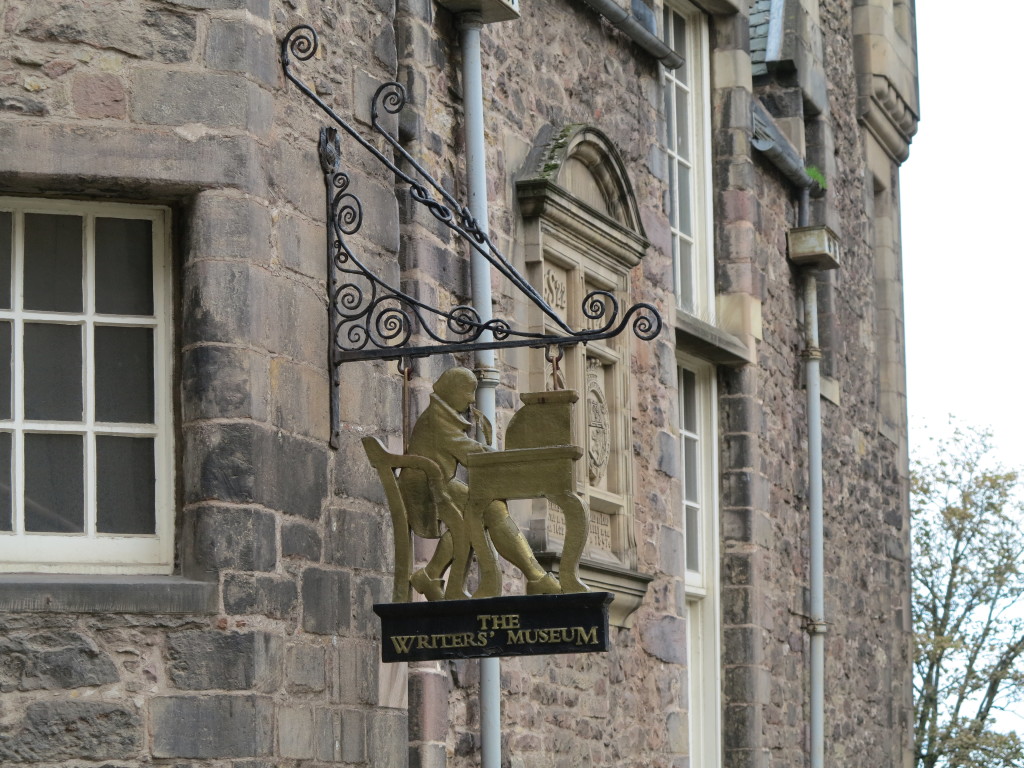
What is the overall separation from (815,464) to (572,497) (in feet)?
25.1

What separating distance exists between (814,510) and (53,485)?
8428 millimetres

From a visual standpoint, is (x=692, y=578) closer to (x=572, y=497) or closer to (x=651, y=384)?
(x=651, y=384)

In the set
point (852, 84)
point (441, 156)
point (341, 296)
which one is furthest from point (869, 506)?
point (341, 296)

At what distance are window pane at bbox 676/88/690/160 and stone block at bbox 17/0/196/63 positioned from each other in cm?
644

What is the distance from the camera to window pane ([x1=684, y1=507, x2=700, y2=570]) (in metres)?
13.4

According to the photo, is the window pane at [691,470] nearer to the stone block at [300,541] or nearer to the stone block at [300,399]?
the stone block at [300,399]


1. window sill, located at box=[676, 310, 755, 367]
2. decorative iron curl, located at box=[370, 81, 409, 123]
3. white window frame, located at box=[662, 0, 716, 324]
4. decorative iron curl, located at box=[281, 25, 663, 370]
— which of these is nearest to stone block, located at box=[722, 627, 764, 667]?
window sill, located at box=[676, 310, 755, 367]

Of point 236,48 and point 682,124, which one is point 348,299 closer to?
point 236,48

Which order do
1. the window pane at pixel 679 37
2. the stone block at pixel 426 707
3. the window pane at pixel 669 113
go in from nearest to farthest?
the stone block at pixel 426 707, the window pane at pixel 669 113, the window pane at pixel 679 37

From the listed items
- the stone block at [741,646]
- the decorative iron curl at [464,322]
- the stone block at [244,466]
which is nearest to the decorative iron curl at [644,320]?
the decorative iron curl at [464,322]

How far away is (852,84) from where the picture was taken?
1756cm

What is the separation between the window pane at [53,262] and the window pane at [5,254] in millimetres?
60

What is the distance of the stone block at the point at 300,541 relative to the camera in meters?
7.60

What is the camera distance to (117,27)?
24.6 feet
